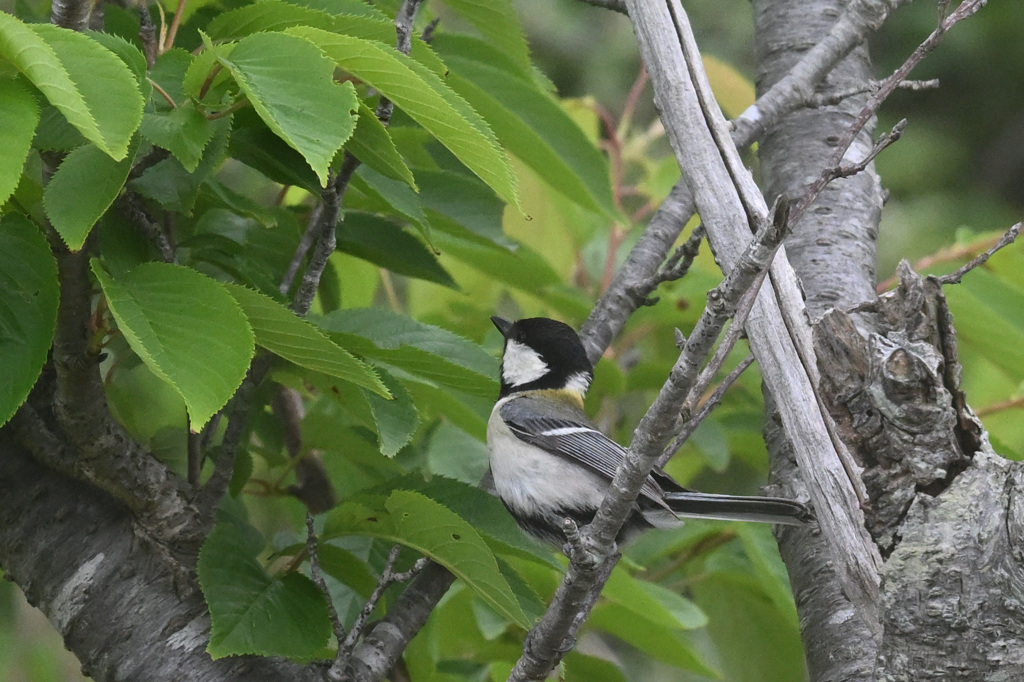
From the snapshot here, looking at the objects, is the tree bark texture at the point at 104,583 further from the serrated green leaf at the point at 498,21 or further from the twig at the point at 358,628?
the serrated green leaf at the point at 498,21

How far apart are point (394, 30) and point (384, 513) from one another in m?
0.85

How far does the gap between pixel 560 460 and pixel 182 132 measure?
1.45m

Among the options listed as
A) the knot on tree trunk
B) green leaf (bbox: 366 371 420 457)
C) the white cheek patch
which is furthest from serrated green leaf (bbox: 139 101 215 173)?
the white cheek patch

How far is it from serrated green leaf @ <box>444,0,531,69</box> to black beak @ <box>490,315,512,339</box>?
902 mm

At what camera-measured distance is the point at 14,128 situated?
3.87 ft

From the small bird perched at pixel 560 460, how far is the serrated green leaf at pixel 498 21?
0.77 m

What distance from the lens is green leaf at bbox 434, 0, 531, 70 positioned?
2041 mm

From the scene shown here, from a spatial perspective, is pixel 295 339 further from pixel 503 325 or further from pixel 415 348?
pixel 503 325

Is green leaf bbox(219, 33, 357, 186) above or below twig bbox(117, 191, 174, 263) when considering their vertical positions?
above

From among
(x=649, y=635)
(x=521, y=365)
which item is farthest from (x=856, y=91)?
(x=521, y=365)

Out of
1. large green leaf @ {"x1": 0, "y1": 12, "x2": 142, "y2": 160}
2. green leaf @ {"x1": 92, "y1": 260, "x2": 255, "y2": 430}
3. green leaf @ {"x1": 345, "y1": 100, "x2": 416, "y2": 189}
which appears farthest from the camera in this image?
green leaf @ {"x1": 345, "y1": 100, "x2": 416, "y2": 189}

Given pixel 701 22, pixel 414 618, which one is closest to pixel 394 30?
pixel 414 618

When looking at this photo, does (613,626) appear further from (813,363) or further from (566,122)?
(566,122)

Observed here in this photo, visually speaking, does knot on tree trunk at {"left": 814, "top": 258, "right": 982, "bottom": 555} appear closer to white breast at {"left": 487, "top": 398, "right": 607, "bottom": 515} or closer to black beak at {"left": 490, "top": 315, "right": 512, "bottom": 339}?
white breast at {"left": 487, "top": 398, "right": 607, "bottom": 515}
